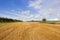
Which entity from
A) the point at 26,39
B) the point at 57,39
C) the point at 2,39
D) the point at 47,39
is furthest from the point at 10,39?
the point at 57,39

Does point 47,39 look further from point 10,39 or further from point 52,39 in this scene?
point 10,39

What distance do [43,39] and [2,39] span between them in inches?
116

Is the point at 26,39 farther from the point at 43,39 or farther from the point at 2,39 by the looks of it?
the point at 2,39

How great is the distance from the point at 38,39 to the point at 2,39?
102 inches

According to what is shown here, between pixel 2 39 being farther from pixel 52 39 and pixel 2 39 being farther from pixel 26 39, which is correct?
pixel 52 39

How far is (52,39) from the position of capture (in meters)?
8.11

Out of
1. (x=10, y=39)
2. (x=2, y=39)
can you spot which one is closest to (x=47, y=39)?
(x=10, y=39)

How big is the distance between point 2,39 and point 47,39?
3230 millimetres

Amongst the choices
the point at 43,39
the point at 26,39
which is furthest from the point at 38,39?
the point at 26,39

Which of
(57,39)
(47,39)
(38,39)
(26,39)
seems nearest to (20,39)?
(26,39)

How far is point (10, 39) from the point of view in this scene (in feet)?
26.4

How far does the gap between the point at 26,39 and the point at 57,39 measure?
222 cm

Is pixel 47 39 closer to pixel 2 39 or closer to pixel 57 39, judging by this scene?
pixel 57 39

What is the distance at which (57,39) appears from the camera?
26.6 ft
